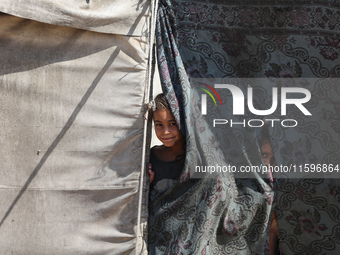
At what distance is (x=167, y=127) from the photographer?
2484 mm

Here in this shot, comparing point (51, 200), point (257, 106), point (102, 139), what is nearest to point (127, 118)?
point (102, 139)

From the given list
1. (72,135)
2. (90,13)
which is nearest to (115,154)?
(72,135)

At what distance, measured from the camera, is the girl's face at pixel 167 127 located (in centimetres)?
247

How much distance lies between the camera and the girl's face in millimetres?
2475

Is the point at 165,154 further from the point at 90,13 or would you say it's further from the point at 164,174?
the point at 90,13

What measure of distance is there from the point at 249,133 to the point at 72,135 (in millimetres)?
914

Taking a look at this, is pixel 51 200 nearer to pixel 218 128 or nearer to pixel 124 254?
pixel 124 254

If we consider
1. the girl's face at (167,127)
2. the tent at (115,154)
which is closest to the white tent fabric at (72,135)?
the tent at (115,154)

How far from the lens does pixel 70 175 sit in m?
2.36

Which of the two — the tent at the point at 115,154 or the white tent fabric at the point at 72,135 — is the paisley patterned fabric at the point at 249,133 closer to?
the tent at the point at 115,154

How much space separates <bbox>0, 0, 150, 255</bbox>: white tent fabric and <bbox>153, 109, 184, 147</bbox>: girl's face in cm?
11

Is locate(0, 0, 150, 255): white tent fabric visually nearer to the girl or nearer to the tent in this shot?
the tent

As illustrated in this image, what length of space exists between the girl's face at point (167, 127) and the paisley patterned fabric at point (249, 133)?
55mm

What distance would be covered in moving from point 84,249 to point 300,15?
169cm
